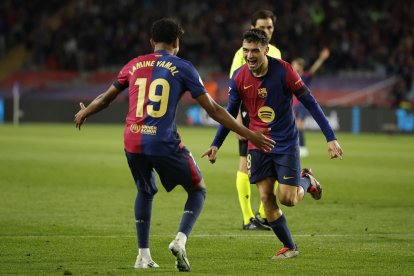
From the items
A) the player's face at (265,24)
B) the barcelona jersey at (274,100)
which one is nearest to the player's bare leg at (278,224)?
the barcelona jersey at (274,100)

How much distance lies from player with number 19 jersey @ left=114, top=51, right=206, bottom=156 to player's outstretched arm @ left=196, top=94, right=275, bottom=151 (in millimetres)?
84

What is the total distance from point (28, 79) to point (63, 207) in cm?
2960

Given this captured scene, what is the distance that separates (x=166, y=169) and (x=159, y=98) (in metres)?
0.57

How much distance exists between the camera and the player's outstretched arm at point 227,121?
741 cm

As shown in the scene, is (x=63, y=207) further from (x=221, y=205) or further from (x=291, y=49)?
(x=291, y=49)

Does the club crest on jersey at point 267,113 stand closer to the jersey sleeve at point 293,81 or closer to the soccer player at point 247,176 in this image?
the jersey sleeve at point 293,81

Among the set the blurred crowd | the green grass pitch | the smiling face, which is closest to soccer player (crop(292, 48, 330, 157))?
the green grass pitch

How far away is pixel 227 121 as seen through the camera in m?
7.46

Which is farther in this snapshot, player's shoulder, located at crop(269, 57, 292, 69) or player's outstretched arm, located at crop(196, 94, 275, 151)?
player's shoulder, located at crop(269, 57, 292, 69)

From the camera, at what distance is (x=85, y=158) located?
68.4 feet

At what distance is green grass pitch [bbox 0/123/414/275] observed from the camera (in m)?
7.82

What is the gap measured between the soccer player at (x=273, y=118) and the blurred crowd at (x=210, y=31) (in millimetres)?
24924

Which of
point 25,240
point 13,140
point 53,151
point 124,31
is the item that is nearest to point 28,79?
point 124,31

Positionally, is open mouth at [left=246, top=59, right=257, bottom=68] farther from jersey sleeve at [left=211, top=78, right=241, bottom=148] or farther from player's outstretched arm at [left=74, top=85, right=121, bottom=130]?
player's outstretched arm at [left=74, top=85, right=121, bottom=130]
